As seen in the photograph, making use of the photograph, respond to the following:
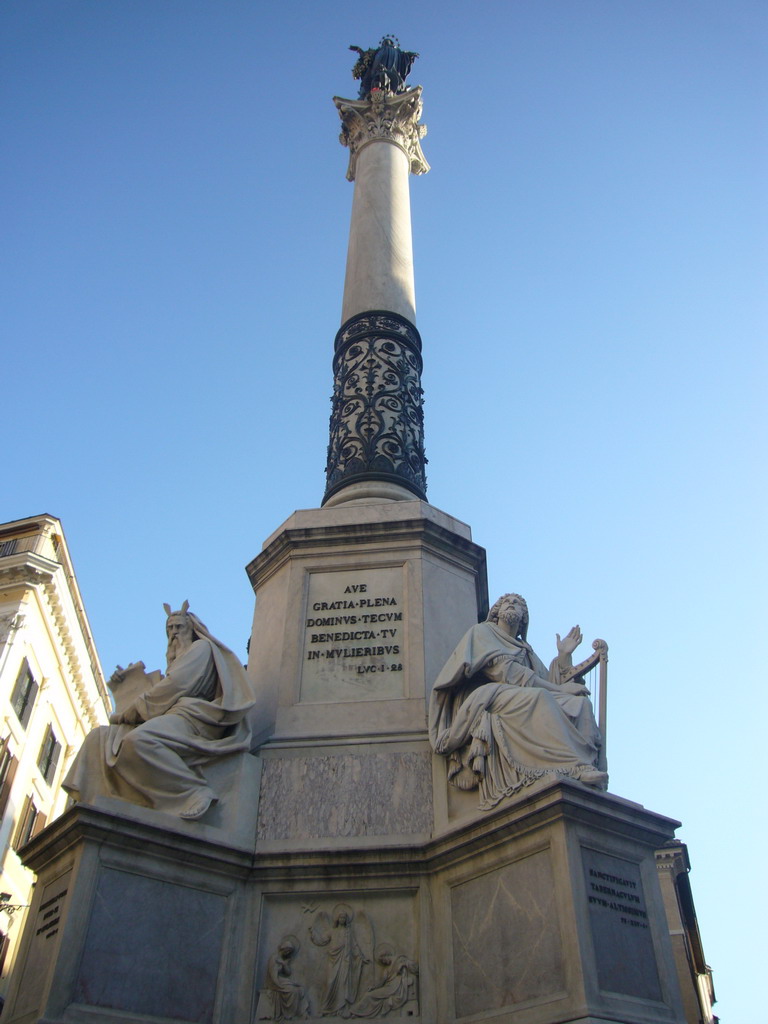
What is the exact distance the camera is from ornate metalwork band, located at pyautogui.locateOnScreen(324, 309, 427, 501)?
12891mm

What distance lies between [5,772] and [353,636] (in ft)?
75.2

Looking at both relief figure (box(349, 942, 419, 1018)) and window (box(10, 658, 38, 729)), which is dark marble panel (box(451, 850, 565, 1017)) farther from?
window (box(10, 658, 38, 729))

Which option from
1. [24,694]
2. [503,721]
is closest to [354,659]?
[503,721]

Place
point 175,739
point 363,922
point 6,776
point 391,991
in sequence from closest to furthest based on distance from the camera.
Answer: point 391,991
point 363,922
point 175,739
point 6,776

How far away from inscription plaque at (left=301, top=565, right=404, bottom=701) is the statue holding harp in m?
1.03

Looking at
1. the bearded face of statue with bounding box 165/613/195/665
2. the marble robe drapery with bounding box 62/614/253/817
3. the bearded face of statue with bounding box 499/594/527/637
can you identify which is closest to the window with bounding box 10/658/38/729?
the bearded face of statue with bounding box 165/613/195/665

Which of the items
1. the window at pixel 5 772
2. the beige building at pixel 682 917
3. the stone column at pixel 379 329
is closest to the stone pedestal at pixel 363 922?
the stone column at pixel 379 329

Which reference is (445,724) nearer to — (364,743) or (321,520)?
(364,743)

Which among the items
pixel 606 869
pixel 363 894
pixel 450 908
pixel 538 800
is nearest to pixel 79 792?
pixel 363 894

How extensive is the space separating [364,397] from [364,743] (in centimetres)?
561

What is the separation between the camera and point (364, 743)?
951 centimetres

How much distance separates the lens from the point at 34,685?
32250 mm

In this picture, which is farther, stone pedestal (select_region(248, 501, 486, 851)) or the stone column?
the stone column

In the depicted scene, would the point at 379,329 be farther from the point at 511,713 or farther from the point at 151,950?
the point at 151,950
